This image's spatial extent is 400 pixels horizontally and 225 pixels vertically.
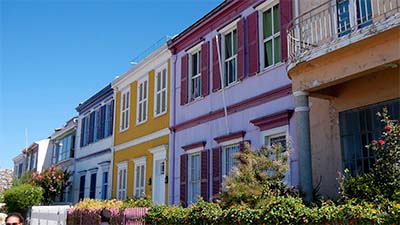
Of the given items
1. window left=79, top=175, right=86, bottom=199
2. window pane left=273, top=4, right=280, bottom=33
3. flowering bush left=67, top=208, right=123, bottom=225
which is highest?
window pane left=273, top=4, right=280, bottom=33

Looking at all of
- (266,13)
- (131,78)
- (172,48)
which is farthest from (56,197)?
(266,13)

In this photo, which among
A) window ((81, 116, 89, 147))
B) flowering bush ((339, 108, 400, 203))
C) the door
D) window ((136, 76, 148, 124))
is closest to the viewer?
flowering bush ((339, 108, 400, 203))

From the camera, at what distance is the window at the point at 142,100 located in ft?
67.1

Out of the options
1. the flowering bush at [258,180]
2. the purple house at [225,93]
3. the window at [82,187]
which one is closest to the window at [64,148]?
the window at [82,187]

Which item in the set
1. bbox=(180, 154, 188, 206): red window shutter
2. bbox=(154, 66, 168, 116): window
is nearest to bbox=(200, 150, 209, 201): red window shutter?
bbox=(180, 154, 188, 206): red window shutter

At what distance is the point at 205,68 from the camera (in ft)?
52.3

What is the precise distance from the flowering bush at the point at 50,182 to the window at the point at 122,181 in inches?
299

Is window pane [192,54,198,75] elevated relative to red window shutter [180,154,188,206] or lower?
elevated

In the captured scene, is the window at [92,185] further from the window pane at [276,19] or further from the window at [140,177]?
the window pane at [276,19]

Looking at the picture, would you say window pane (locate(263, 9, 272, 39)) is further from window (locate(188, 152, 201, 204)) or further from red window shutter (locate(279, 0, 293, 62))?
window (locate(188, 152, 201, 204))

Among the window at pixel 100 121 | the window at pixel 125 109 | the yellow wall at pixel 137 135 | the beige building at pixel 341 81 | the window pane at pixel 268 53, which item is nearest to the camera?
the beige building at pixel 341 81

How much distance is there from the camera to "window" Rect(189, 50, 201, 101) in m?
16.5

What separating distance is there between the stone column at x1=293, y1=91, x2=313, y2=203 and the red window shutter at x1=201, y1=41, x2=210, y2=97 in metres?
6.16

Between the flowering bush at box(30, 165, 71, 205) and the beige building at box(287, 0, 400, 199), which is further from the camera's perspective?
the flowering bush at box(30, 165, 71, 205)
